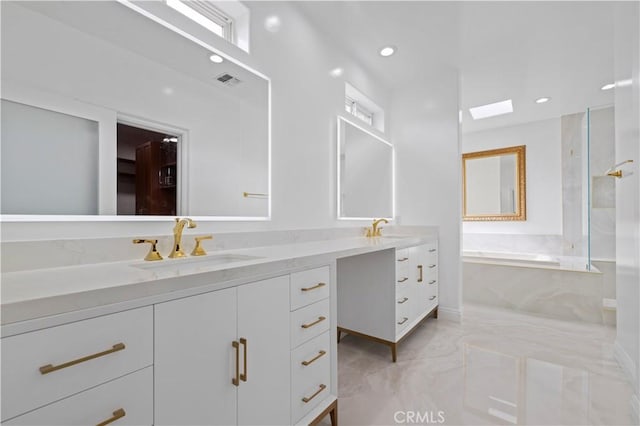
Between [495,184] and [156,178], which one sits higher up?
[495,184]

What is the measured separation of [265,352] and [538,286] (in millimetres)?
3100

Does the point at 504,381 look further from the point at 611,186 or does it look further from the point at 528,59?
the point at 528,59

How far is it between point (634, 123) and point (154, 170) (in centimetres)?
249

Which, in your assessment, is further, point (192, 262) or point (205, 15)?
point (205, 15)

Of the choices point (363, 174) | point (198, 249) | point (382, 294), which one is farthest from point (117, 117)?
point (363, 174)

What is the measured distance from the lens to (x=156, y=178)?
1296mm

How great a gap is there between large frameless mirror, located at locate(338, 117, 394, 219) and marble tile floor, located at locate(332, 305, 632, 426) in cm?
117

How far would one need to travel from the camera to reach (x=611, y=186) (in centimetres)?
272

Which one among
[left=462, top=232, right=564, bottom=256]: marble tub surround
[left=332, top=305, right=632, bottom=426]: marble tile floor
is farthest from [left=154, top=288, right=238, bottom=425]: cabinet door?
[left=462, top=232, right=564, bottom=256]: marble tub surround

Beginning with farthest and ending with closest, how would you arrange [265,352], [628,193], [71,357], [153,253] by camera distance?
[628,193]
[153,253]
[265,352]
[71,357]

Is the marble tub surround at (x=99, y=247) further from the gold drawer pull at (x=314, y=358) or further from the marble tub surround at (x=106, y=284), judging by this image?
the gold drawer pull at (x=314, y=358)

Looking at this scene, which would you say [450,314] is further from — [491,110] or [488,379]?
[491,110]

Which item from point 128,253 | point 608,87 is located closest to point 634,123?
point 608,87

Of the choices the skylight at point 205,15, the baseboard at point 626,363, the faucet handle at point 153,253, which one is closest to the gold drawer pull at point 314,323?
the faucet handle at point 153,253
